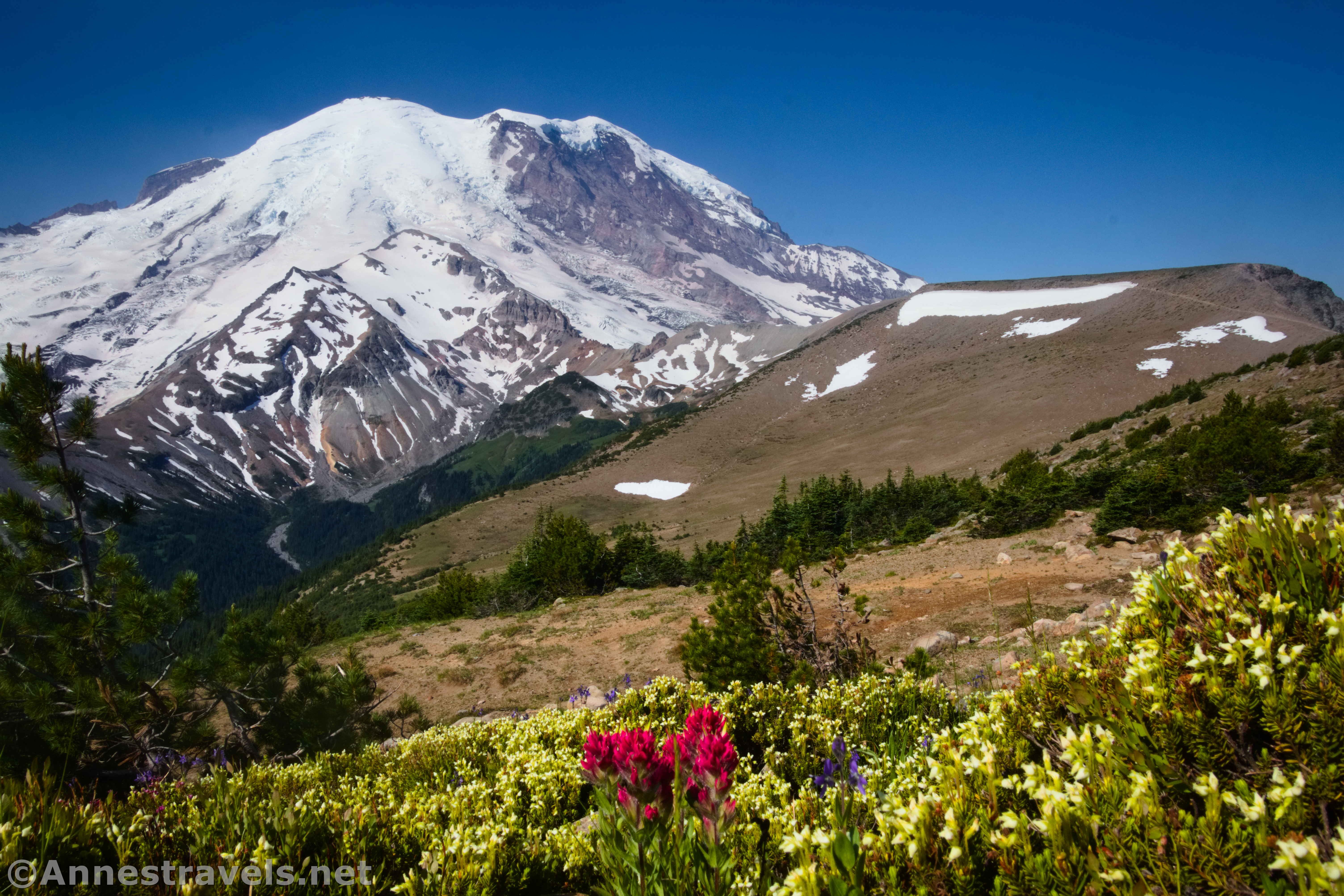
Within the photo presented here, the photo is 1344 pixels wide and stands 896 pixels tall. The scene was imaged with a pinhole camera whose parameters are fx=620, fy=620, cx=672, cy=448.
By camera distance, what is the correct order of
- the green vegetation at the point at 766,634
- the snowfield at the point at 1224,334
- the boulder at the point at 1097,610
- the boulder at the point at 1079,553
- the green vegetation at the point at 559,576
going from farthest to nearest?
the snowfield at the point at 1224,334 < the green vegetation at the point at 559,576 < the boulder at the point at 1079,553 < the boulder at the point at 1097,610 < the green vegetation at the point at 766,634

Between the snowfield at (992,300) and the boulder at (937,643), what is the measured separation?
323 feet

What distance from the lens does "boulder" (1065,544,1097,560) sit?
15203 mm

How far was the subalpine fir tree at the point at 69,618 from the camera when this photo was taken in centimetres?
A: 622

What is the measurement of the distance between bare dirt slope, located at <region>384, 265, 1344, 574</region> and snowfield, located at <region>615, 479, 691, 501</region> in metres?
1.03

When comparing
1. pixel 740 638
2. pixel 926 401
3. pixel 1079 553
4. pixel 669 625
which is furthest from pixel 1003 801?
pixel 926 401

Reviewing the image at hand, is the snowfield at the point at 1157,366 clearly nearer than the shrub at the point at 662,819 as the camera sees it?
No

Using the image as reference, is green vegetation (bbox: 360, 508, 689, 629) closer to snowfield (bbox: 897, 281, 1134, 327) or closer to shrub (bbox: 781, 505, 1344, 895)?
shrub (bbox: 781, 505, 1344, 895)

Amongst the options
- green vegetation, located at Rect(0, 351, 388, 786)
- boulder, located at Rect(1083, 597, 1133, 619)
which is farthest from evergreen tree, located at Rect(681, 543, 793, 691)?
boulder, located at Rect(1083, 597, 1133, 619)

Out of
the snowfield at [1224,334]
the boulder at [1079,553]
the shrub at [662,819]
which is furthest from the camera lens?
the snowfield at [1224,334]

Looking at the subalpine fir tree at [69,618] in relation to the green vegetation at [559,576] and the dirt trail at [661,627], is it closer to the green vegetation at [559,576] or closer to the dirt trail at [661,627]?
the dirt trail at [661,627]

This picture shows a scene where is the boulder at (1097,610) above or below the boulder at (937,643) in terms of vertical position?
above

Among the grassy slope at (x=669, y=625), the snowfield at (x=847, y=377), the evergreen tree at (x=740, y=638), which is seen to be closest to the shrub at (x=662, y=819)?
the evergreen tree at (x=740, y=638)

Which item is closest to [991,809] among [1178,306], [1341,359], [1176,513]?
[1176,513]

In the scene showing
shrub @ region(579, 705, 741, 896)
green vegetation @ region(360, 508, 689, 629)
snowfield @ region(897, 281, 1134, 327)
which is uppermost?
snowfield @ region(897, 281, 1134, 327)
